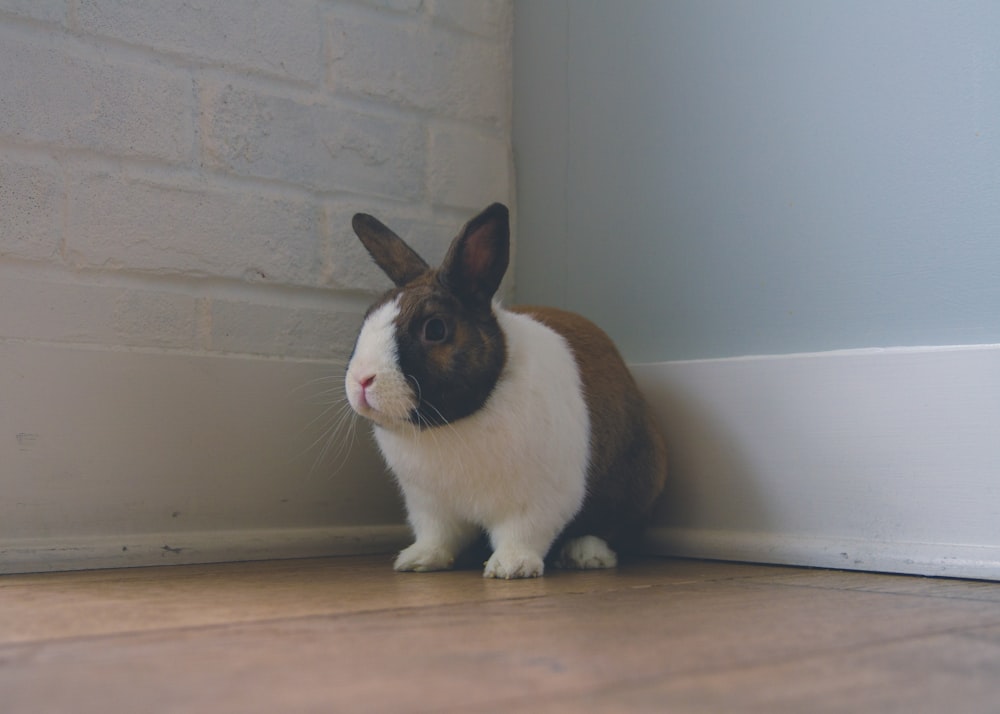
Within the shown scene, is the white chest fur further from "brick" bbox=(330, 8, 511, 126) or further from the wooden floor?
"brick" bbox=(330, 8, 511, 126)

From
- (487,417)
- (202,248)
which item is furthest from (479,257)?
(202,248)

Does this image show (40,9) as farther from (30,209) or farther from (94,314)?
(94,314)

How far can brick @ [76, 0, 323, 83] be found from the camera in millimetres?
1595

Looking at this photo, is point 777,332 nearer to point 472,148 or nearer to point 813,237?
point 813,237

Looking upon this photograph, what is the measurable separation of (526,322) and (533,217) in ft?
1.70

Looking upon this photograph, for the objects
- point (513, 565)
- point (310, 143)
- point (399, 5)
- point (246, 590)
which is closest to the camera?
point (246, 590)

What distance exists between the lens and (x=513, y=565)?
1.47 meters

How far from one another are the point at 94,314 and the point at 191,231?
0.21 m

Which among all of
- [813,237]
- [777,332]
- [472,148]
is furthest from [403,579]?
[472,148]

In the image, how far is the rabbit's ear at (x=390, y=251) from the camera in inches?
62.7

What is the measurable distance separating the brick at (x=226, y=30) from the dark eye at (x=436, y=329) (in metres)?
0.61

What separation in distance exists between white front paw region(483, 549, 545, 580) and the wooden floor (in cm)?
6

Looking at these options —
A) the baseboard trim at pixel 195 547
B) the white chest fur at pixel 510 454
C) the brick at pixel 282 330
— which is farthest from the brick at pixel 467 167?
the baseboard trim at pixel 195 547

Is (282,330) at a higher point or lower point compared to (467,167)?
lower
